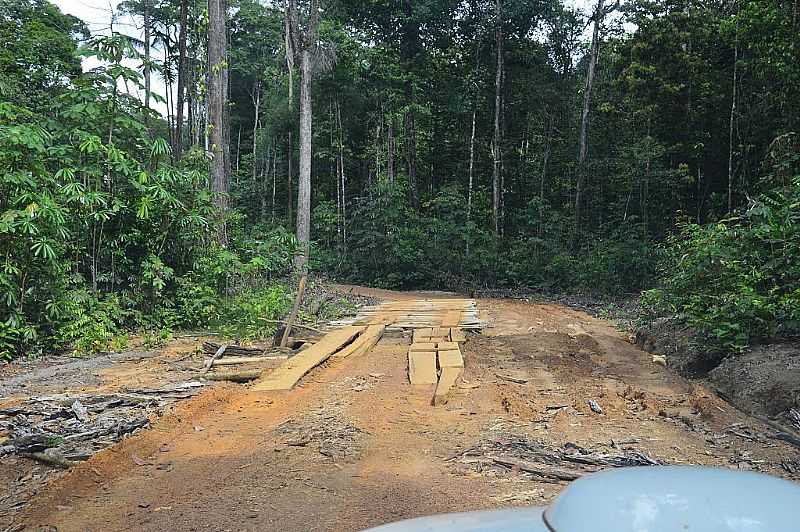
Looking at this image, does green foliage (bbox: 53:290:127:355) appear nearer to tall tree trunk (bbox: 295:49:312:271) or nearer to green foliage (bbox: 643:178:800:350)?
tall tree trunk (bbox: 295:49:312:271)

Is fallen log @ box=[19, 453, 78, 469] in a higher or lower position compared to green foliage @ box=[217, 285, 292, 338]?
lower

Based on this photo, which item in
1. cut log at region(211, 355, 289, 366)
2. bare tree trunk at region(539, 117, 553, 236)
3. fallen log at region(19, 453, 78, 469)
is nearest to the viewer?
fallen log at region(19, 453, 78, 469)

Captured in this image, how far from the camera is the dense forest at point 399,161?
7633 millimetres

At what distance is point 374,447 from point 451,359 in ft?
9.38

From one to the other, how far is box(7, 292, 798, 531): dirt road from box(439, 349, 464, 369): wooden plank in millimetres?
374

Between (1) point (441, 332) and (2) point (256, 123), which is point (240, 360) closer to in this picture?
(1) point (441, 332)

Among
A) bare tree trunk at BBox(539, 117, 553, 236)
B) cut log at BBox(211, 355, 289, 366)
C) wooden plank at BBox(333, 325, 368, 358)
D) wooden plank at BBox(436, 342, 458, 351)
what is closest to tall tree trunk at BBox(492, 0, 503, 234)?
bare tree trunk at BBox(539, 117, 553, 236)

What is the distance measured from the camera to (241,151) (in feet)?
113

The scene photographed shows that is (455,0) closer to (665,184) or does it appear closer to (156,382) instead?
(665,184)

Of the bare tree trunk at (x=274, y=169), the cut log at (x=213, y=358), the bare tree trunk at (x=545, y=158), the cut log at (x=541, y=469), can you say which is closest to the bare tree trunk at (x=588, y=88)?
the bare tree trunk at (x=545, y=158)

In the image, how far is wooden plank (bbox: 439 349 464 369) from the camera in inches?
258

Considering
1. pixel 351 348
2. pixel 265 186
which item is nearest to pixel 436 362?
pixel 351 348

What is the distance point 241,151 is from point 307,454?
32454mm

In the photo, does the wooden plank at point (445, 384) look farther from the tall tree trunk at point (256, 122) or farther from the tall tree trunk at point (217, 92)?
the tall tree trunk at point (256, 122)
